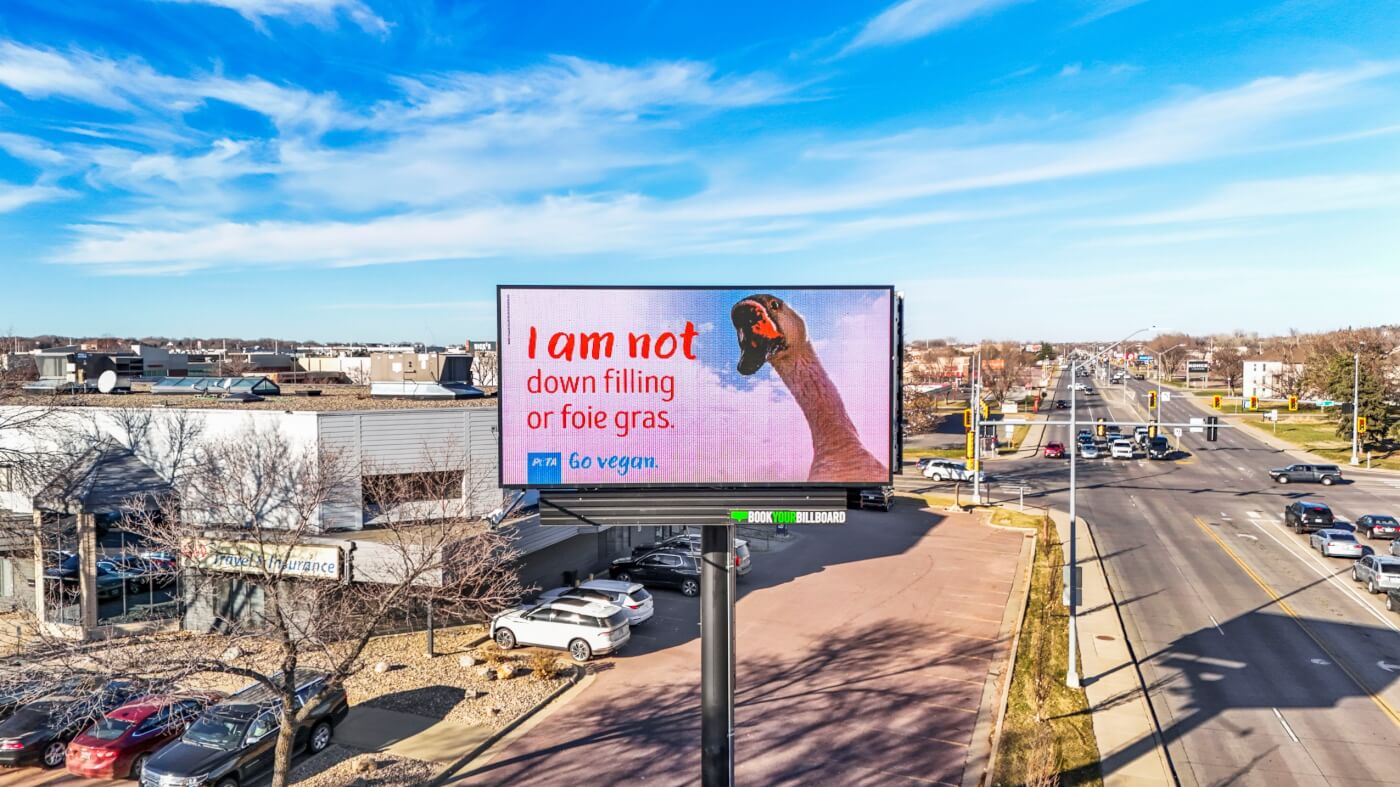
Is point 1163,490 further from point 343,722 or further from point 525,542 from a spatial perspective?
point 343,722

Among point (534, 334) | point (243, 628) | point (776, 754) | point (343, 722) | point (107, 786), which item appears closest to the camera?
point (534, 334)

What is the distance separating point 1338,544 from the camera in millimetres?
33594

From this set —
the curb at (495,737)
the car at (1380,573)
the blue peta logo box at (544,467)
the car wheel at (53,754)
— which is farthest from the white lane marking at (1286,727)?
the car wheel at (53,754)

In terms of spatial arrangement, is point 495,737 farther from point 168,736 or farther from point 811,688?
point 811,688

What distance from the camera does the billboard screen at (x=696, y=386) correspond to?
12.4m

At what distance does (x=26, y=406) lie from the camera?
88.6ft

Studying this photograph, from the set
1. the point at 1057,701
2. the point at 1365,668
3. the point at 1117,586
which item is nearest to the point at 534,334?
the point at 1057,701

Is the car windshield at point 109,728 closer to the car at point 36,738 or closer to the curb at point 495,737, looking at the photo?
the car at point 36,738

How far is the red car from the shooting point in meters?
16.0

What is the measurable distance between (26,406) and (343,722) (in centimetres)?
1823

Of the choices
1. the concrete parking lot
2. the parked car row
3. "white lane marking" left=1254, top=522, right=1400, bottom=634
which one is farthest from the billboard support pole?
"white lane marking" left=1254, top=522, right=1400, bottom=634

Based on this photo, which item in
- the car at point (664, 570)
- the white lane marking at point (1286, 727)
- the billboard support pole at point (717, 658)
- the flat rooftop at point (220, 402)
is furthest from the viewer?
the car at point (664, 570)

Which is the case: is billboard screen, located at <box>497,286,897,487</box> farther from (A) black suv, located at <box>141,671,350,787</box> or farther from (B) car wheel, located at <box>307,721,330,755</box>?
(B) car wheel, located at <box>307,721,330,755</box>

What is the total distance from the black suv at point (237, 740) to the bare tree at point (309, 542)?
47cm
